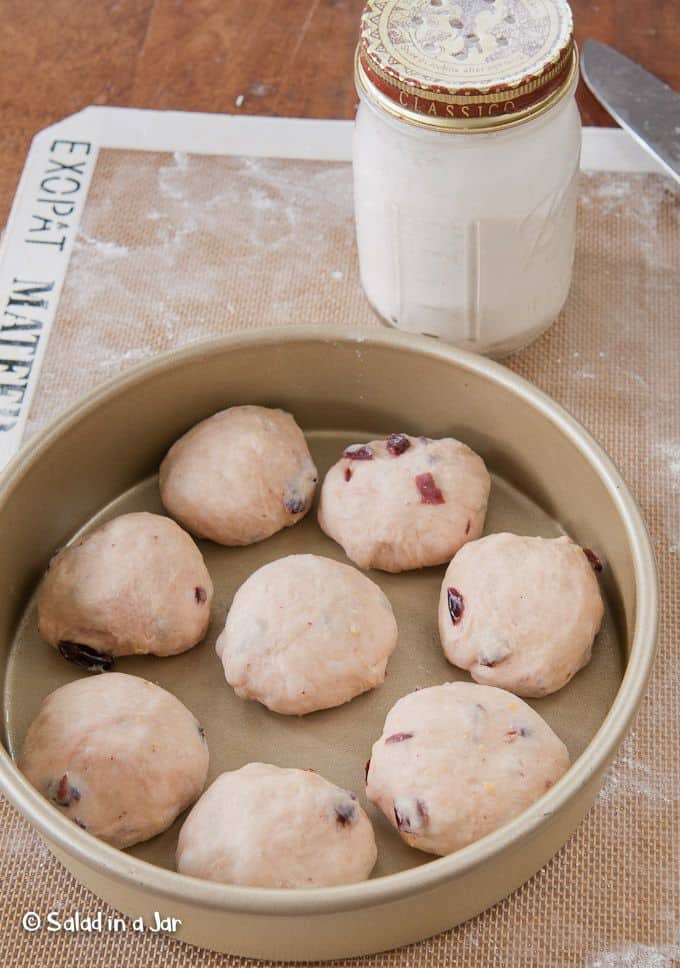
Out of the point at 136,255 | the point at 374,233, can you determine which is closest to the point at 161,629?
the point at 374,233

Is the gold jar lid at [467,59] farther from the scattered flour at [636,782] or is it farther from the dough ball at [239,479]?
the scattered flour at [636,782]

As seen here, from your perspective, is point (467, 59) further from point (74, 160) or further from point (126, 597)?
point (74, 160)

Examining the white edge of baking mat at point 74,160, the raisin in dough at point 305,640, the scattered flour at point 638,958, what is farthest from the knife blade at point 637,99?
the scattered flour at point 638,958

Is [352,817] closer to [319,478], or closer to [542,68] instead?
[319,478]

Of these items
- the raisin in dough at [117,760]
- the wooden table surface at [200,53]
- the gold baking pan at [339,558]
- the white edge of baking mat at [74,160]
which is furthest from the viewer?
the wooden table surface at [200,53]

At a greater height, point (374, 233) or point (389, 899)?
point (374, 233)

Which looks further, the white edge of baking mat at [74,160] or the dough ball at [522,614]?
the white edge of baking mat at [74,160]
